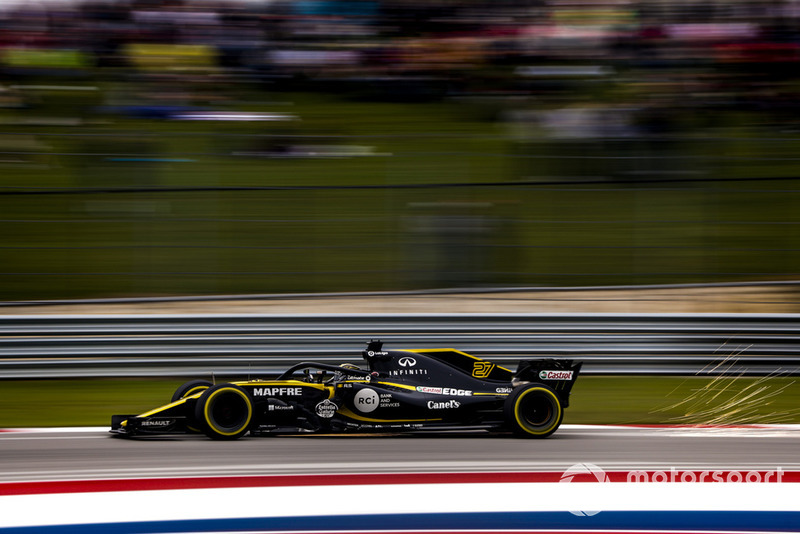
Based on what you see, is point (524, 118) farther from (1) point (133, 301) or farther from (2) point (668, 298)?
(1) point (133, 301)

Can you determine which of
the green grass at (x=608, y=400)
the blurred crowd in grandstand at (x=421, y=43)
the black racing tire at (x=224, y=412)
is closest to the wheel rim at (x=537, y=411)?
the green grass at (x=608, y=400)

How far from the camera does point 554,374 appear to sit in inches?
219

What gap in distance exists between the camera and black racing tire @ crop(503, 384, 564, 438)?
212 inches

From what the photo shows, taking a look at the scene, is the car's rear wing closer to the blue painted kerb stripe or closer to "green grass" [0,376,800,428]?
"green grass" [0,376,800,428]

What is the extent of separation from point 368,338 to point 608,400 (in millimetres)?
1857

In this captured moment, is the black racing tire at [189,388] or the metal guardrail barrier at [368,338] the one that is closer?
the black racing tire at [189,388]

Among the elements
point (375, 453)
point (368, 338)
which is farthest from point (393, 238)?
point (375, 453)

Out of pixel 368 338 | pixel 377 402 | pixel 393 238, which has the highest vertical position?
pixel 393 238

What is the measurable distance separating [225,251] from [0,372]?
1926 millimetres

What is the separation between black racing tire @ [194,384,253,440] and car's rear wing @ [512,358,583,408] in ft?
5.33

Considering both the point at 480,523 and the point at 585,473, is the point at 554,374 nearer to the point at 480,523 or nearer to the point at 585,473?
the point at 585,473

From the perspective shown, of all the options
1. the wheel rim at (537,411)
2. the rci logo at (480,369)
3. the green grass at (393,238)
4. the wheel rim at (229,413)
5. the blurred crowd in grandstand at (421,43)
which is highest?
the blurred crowd in grandstand at (421,43)

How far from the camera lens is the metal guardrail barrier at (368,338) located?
706 centimetres

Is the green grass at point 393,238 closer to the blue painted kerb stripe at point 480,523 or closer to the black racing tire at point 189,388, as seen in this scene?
the black racing tire at point 189,388
